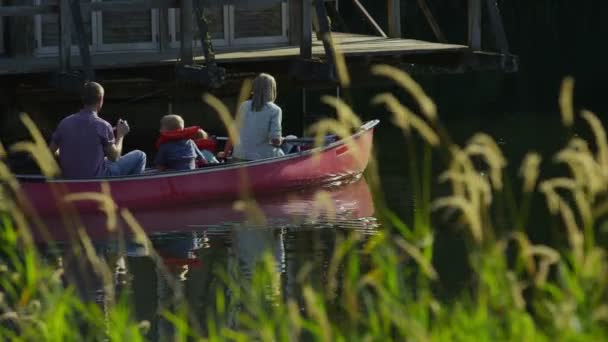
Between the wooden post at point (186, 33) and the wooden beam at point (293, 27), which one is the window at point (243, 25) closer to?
the wooden beam at point (293, 27)

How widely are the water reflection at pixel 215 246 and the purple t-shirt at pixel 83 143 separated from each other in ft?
1.63

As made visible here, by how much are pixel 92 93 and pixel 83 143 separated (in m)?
0.61

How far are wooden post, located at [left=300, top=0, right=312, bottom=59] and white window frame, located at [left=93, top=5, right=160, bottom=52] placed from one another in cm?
256

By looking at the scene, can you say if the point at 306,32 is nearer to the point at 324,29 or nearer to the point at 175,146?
the point at 324,29

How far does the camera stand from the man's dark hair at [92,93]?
13.4 meters

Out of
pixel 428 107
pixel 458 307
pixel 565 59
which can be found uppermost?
pixel 428 107

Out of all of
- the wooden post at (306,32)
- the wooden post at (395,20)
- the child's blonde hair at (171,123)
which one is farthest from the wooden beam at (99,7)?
the wooden post at (395,20)

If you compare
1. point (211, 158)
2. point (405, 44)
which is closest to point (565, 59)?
point (405, 44)

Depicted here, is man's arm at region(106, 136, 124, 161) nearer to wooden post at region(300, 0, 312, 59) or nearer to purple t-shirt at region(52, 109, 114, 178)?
purple t-shirt at region(52, 109, 114, 178)

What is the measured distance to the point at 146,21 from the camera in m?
19.7

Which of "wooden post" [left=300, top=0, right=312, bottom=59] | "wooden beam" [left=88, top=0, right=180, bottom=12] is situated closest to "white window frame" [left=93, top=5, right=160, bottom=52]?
"wooden beam" [left=88, top=0, right=180, bottom=12]

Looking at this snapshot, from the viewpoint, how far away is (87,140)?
13867mm

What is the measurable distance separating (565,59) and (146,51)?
15.3m

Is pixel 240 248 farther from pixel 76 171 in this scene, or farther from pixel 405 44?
pixel 405 44
